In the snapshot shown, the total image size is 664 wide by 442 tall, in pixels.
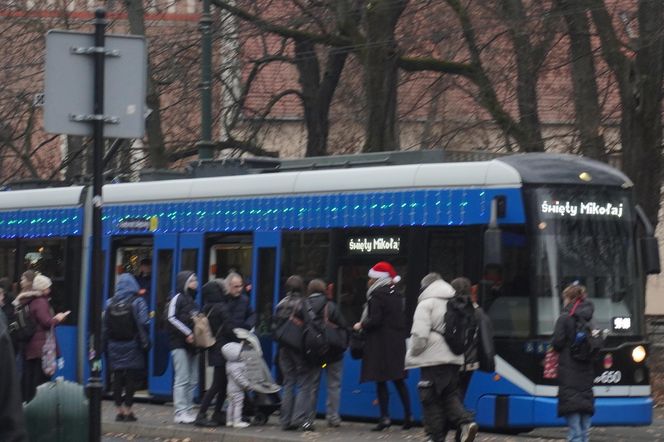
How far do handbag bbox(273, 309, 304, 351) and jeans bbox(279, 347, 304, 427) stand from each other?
0.59ft

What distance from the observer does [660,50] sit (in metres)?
20.5

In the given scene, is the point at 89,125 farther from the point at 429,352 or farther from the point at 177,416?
the point at 177,416

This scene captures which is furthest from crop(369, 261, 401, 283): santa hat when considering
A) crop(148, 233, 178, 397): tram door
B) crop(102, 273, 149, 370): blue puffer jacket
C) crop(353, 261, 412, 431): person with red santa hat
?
crop(148, 233, 178, 397): tram door

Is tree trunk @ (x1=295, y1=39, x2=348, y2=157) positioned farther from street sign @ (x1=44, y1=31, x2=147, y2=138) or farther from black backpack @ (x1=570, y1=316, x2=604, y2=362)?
street sign @ (x1=44, y1=31, x2=147, y2=138)

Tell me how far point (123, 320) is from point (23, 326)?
4.81 ft

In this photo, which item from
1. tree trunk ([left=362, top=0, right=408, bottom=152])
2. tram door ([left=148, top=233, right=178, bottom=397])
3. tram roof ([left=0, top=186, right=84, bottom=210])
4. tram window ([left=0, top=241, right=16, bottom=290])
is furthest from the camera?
tree trunk ([left=362, top=0, right=408, bottom=152])

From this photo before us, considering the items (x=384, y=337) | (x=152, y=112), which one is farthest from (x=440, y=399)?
(x=152, y=112)

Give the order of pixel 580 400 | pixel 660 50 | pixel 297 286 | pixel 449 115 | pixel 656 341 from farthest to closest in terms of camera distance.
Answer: pixel 449 115
pixel 656 341
pixel 660 50
pixel 297 286
pixel 580 400

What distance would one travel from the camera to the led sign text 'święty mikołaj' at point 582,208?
15008 millimetres

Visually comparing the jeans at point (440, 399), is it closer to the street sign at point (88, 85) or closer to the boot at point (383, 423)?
the boot at point (383, 423)

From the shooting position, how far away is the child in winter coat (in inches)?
599

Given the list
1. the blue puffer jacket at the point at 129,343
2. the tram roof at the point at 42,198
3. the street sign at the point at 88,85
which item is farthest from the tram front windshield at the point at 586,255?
the tram roof at the point at 42,198

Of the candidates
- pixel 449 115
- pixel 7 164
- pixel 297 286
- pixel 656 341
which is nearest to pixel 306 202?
pixel 297 286

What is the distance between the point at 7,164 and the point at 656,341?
16636 millimetres
